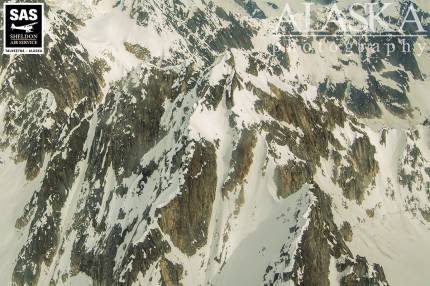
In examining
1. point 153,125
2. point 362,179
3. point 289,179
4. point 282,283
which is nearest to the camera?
point 282,283

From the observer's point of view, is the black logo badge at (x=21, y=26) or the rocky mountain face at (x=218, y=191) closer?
the rocky mountain face at (x=218, y=191)

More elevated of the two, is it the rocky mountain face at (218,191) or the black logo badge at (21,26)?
the black logo badge at (21,26)

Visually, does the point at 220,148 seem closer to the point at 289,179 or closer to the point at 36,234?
the point at 289,179

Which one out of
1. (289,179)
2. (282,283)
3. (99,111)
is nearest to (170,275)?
(282,283)

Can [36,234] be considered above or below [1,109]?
below

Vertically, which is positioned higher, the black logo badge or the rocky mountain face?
the black logo badge

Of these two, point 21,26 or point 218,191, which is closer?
point 218,191

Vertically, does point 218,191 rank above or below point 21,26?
below

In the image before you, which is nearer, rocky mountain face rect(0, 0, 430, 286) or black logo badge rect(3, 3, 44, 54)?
rocky mountain face rect(0, 0, 430, 286)
